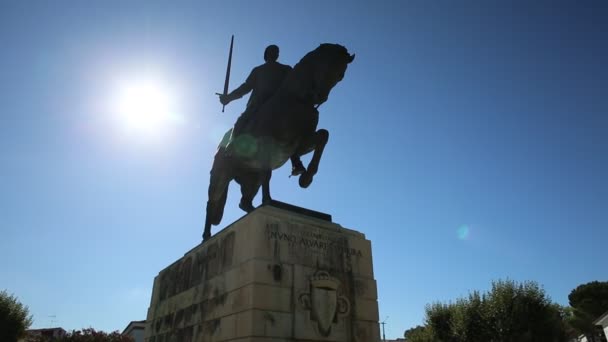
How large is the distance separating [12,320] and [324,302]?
3137cm

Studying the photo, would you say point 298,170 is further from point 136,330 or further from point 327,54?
point 136,330

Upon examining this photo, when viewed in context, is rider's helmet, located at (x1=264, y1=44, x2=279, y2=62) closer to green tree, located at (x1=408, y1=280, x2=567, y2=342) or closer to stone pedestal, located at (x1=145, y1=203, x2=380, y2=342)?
stone pedestal, located at (x1=145, y1=203, x2=380, y2=342)

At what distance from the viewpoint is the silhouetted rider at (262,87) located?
7598 millimetres

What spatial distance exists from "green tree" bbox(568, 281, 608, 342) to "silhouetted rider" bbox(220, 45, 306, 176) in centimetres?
5616

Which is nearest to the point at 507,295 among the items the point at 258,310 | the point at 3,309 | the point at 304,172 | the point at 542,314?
the point at 542,314

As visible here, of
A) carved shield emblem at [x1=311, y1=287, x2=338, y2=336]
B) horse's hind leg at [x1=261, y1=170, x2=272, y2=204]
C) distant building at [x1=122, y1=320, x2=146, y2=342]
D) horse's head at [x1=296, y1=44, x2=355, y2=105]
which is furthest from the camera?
distant building at [x1=122, y1=320, x2=146, y2=342]

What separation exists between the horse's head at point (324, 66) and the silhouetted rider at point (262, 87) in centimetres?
80

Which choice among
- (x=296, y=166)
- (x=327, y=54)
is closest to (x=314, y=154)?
(x=296, y=166)

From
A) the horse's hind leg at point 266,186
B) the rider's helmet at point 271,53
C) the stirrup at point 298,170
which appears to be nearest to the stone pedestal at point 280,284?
the horse's hind leg at point 266,186

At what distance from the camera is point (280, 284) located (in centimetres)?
530

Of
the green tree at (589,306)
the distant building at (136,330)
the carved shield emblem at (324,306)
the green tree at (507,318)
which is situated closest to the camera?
the carved shield emblem at (324,306)

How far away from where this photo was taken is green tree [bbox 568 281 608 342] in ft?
156

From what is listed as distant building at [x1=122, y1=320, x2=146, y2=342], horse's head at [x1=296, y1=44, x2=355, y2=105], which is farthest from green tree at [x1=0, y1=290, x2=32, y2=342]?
horse's head at [x1=296, y1=44, x2=355, y2=105]

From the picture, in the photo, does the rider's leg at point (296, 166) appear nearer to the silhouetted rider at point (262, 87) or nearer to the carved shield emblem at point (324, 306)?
the silhouetted rider at point (262, 87)
